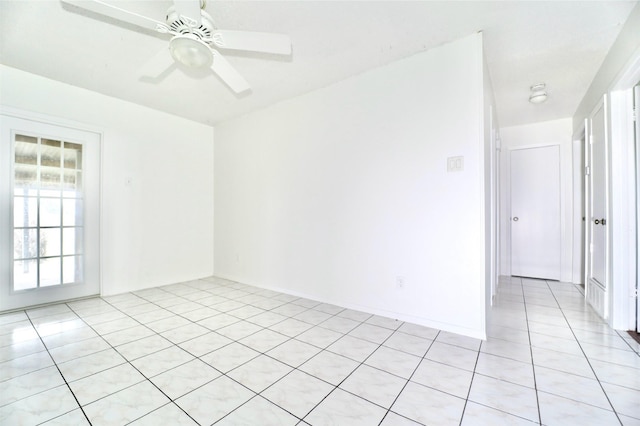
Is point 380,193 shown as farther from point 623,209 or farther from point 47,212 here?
point 47,212

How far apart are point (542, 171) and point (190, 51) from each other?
5.25 meters

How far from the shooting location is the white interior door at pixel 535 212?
439 centimetres

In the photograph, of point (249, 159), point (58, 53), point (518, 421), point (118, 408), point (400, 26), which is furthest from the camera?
point (249, 159)

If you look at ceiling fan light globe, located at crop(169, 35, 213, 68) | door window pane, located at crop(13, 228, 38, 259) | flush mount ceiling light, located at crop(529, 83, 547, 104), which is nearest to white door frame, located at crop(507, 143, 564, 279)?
flush mount ceiling light, located at crop(529, 83, 547, 104)

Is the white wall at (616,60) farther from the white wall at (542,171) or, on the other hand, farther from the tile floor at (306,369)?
the tile floor at (306,369)

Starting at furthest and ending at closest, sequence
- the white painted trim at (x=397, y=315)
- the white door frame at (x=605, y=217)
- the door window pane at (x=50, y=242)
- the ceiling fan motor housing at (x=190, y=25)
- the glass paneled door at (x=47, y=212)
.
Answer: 1. the door window pane at (x=50, y=242)
2. the glass paneled door at (x=47, y=212)
3. the white door frame at (x=605, y=217)
4. the white painted trim at (x=397, y=315)
5. the ceiling fan motor housing at (x=190, y=25)

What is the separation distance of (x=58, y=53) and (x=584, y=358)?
17.0 ft

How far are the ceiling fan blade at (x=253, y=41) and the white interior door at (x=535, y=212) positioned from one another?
4601 mm

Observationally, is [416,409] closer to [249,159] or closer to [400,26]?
[400,26]

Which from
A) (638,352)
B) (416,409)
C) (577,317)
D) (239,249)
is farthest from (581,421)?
(239,249)

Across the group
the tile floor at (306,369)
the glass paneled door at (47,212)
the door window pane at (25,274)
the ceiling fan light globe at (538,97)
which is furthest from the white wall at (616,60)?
the door window pane at (25,274)

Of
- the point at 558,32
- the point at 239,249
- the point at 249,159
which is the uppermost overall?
the point at 558,32

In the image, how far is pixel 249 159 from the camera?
418 centimetres

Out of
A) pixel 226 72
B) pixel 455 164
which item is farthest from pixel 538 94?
pixel 226 72
